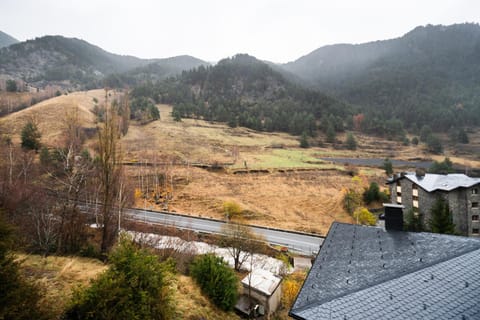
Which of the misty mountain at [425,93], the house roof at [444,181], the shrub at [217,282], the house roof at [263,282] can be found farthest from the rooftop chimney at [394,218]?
the misty mountain at [425,93]

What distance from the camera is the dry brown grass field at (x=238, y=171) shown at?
1316 inches

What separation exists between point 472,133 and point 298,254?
127 m

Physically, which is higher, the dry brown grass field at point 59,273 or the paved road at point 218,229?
the dry brown grass field at point 59,273

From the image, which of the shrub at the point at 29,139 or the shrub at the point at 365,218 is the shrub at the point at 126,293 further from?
the shrub at the point at 29,139

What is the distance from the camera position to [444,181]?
2877cm

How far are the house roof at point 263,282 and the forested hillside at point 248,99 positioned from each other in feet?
238

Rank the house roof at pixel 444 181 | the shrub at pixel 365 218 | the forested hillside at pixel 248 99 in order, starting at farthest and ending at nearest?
the forested hillside at pixel 248 99
the shrub at pixel 365 218
the house roof at pixel 444 181

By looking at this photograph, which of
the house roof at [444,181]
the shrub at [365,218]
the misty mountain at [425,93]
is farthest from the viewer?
the misty mountain at [425,93]

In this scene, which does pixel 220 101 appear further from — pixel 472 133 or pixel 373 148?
pixel 472 133

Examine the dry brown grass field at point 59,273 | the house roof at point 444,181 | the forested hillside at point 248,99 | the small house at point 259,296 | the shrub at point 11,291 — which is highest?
the forested hillside at point 248,99

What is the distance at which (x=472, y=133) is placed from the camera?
101312 mm

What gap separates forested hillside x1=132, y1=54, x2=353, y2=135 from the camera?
92.3 metres

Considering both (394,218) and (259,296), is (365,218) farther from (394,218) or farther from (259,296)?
(259,296)

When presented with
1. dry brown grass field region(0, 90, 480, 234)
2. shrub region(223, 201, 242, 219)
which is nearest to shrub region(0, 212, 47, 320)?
dry brown grass field region(0, 90, 480, 234)
